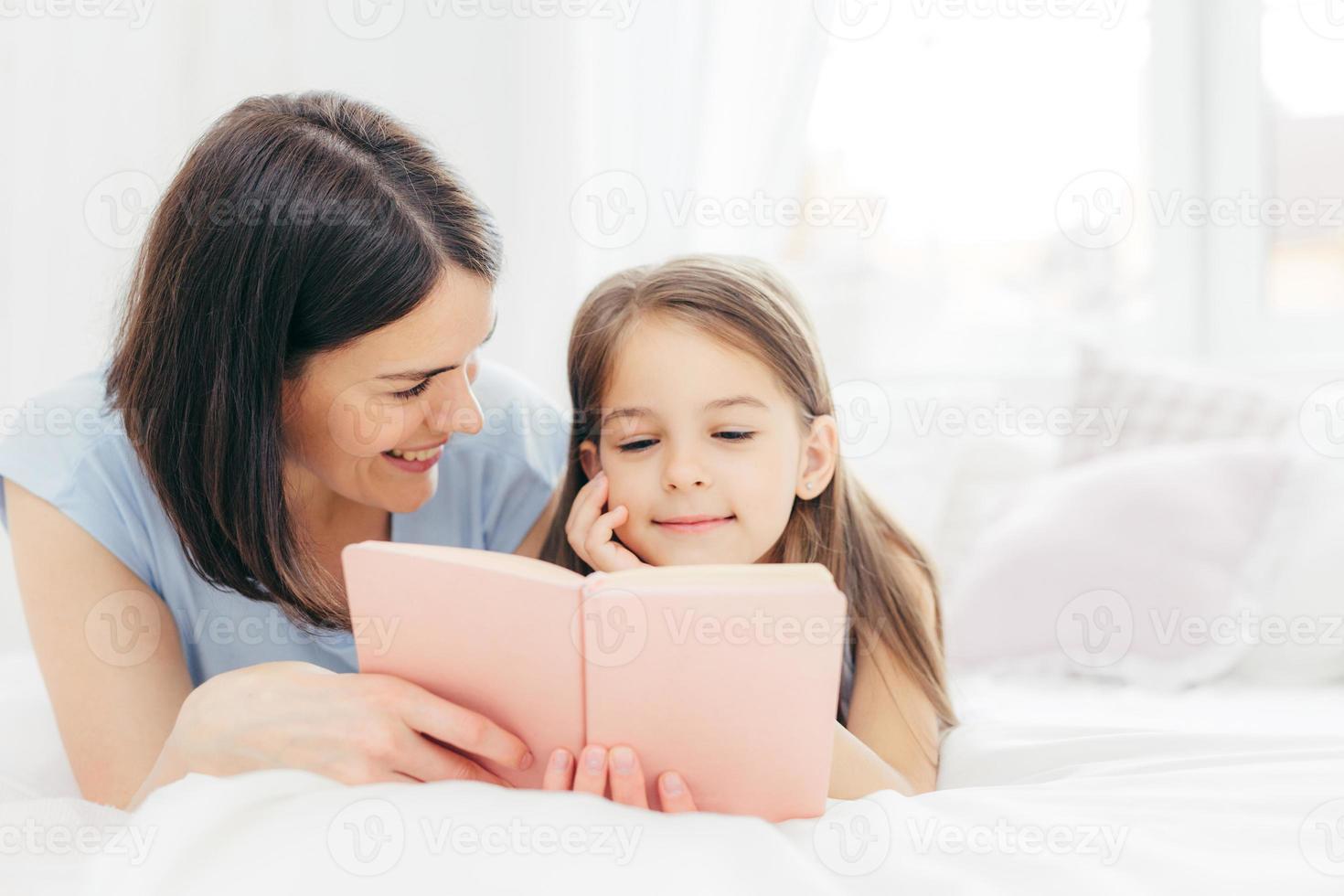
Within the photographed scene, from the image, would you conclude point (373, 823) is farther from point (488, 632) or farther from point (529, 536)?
point (529, 536)

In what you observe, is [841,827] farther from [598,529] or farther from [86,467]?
[86,467]

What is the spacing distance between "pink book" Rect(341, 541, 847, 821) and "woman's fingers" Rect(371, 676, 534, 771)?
0.06 ft

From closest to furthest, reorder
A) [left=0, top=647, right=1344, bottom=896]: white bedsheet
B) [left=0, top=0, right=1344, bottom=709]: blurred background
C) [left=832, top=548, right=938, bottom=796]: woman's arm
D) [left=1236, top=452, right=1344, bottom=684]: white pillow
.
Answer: [left=0, top=647, right=1344, bottom=896]: white bedsheet
[left=832, top=548, right=938, bottom=796]: woman's arm
[left=1236, top=452, right=1344, bottom=684]: white pillow
[left=0, top=0, right=1344, bottom=709]: blurred background

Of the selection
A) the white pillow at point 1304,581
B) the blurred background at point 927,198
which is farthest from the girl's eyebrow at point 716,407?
the white pillow at point 1304,581

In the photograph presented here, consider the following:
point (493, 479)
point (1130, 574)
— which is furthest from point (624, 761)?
point (1130, 574)

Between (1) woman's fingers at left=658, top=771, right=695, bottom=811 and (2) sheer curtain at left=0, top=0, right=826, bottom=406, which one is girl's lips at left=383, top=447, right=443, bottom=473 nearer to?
(1) woman's fingers at left=658, top=771, right=695, bottom=811

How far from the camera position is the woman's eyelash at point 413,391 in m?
1.15

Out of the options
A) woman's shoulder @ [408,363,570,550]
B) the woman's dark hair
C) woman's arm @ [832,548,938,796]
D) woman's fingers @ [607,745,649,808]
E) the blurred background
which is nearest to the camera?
woman's fingers @ [607,745,649,808]

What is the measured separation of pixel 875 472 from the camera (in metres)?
2.11

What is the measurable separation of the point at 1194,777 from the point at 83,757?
1.06m

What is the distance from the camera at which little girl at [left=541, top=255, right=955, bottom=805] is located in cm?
122

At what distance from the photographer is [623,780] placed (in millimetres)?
868

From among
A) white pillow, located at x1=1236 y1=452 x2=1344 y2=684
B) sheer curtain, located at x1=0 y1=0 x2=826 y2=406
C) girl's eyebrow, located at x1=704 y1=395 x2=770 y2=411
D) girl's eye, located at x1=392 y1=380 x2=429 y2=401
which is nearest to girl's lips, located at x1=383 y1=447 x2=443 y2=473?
girl's eye, located at x1=392 y1=380 x2=429 y2=401

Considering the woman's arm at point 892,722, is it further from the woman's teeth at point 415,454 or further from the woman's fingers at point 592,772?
the woman's teeth at point 415,454
